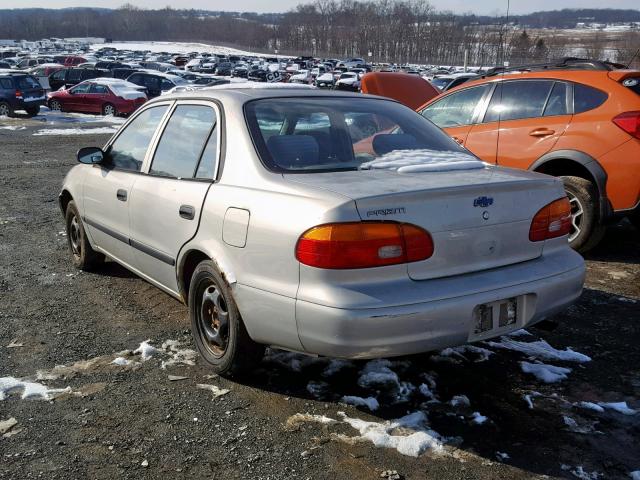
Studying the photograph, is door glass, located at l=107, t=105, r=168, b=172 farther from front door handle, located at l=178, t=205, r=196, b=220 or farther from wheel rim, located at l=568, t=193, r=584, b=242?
wheel rim, located at l=568, t=193, r=584, b=242

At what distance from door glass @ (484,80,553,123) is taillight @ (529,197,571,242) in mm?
3090

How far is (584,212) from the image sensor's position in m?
5.89

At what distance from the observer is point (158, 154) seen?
4328mm

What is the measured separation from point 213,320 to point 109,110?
70.1 ft

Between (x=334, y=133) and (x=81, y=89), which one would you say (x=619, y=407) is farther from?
(x=81, y=89)

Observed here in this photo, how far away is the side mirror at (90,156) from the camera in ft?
16.1

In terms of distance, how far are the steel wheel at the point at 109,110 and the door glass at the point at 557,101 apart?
1966cm

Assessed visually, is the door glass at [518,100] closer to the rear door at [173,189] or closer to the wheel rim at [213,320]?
the rear door at [173,189]

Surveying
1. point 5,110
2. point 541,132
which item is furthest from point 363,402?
point 5,110

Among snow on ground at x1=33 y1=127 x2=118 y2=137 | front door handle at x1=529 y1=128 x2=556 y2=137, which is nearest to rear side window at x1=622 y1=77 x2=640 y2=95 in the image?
front door handle at x1=529 y1=128 x2=556 y2=137

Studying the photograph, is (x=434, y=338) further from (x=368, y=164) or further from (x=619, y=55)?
(x=619, y=55)

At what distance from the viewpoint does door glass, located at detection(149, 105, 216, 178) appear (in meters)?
3.95

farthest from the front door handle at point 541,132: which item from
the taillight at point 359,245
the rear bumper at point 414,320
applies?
the taillight at point 359,245

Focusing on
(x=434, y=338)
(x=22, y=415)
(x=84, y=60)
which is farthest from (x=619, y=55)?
(x=84, y=60)
